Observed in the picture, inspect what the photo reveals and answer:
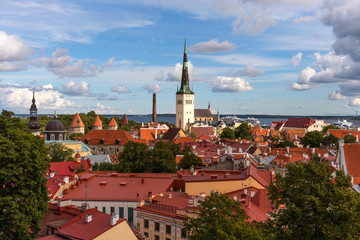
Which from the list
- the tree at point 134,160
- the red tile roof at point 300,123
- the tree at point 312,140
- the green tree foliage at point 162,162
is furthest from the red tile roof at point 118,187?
the red tile roof at point 300,123

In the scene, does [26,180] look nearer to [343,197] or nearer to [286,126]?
[343,197]

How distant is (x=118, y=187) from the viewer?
121ft

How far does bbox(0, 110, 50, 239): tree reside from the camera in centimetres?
2347

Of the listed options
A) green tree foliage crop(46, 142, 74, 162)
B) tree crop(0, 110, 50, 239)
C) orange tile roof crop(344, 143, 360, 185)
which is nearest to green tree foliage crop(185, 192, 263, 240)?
tree crop(0, 110, 50, 239)

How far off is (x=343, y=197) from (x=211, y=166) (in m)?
35.6

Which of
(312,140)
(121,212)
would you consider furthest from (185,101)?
(121,212)

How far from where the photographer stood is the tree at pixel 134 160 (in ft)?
164

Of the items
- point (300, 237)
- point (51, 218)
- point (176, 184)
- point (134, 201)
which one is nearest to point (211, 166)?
point (176, 184)

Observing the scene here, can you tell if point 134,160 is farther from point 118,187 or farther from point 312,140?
point 312,140

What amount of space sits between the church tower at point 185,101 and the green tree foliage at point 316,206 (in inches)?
5971

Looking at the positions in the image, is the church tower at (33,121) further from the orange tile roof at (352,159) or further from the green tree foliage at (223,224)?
→ the green tree foliage at (223,224)

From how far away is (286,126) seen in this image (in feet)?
584

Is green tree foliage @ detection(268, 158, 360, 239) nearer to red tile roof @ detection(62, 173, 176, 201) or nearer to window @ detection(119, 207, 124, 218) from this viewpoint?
red tile roof @ detection(62, 173, 176, 201)

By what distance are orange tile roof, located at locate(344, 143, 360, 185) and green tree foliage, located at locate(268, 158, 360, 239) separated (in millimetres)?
28167
